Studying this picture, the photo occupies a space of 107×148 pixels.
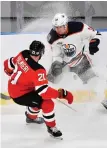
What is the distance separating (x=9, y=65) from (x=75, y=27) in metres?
0.47

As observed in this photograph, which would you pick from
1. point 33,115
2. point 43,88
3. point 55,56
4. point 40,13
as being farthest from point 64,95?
point 40,13

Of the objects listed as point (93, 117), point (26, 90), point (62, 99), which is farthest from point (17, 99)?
point (93, 117)

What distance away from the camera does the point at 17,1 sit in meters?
2.91

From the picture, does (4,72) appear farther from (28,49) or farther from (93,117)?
(93,117)

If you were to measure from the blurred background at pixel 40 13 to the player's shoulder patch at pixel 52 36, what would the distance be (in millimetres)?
94

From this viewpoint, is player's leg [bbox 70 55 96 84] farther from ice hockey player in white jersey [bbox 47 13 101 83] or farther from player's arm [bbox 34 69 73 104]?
player's arm [bbox 34 69 73 104]

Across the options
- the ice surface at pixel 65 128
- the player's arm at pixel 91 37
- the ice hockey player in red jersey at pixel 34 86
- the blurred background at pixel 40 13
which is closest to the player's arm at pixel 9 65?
the ice hockey player in red jersey at pixel 34 86

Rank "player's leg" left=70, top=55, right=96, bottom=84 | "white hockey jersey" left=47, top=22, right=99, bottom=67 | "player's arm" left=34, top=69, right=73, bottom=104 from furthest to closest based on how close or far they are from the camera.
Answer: "player's leg" left=70, top=55, right=96, bottom=84 → "white hockey jersey" left=47, top=22, right=99, bottom=67 → "player's arm" left=34, top=69, right=73, bottom=104

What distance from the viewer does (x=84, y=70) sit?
2832mm

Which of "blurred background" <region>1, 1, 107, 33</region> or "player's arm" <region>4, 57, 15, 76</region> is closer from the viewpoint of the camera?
"player's arm" <region>4, 57, 15, 76</region>

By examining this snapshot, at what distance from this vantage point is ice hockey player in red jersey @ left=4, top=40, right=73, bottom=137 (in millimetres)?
2418

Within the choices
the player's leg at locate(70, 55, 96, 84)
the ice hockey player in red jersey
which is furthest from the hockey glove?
the player's leg at locate(70, 55, 96, 84)

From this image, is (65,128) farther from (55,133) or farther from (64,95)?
(64,95)

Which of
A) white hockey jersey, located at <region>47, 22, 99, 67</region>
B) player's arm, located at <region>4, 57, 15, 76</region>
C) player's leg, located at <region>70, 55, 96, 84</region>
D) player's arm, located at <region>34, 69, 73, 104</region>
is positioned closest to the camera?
player's arm, located at <region>34, 69, 73, 104</region>
